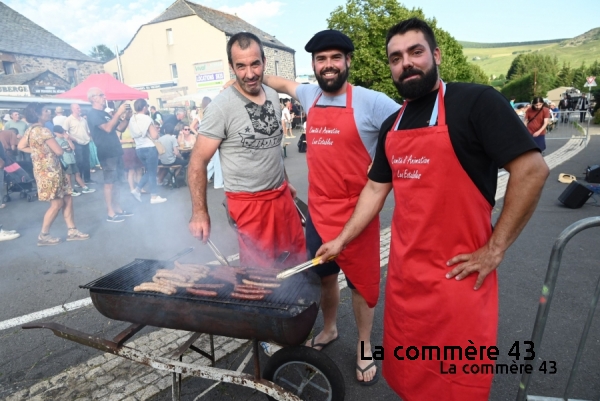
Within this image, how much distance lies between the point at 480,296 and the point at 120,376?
2522 mm

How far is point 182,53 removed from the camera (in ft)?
115

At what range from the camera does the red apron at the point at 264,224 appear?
2674 mm

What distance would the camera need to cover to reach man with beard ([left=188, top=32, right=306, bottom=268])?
260 cm

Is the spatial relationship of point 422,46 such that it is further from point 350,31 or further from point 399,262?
point 350,31

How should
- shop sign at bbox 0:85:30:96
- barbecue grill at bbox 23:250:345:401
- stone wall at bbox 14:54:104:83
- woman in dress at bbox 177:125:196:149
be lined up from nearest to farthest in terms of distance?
1. barbecue grill at bbox 23:250:345:401
2. woman in dress at bbox 177:125:196:149
3. shop sign at bbox 0:85:30:96
4. stone wall at bbox 14:54:104:83

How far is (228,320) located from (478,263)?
1222mm

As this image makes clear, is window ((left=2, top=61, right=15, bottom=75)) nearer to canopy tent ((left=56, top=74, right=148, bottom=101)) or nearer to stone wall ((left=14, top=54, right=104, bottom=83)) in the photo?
stone wall ((left=14, top=54, right=104, bottom=83))

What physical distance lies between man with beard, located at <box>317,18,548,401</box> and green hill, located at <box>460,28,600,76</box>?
93.2 meters

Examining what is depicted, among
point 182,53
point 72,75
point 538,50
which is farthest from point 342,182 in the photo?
point 538,50

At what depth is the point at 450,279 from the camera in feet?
5.57

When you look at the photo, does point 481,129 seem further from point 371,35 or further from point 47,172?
point 371,35

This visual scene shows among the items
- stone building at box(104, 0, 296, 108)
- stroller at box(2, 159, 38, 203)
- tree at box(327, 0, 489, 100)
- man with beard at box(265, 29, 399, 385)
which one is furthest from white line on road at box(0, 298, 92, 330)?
stone building at box(104, 0, 296, 108)

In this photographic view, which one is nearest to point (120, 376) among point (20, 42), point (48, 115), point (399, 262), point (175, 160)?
point (399, 262)

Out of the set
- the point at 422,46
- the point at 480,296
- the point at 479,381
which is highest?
the point at 422,46
